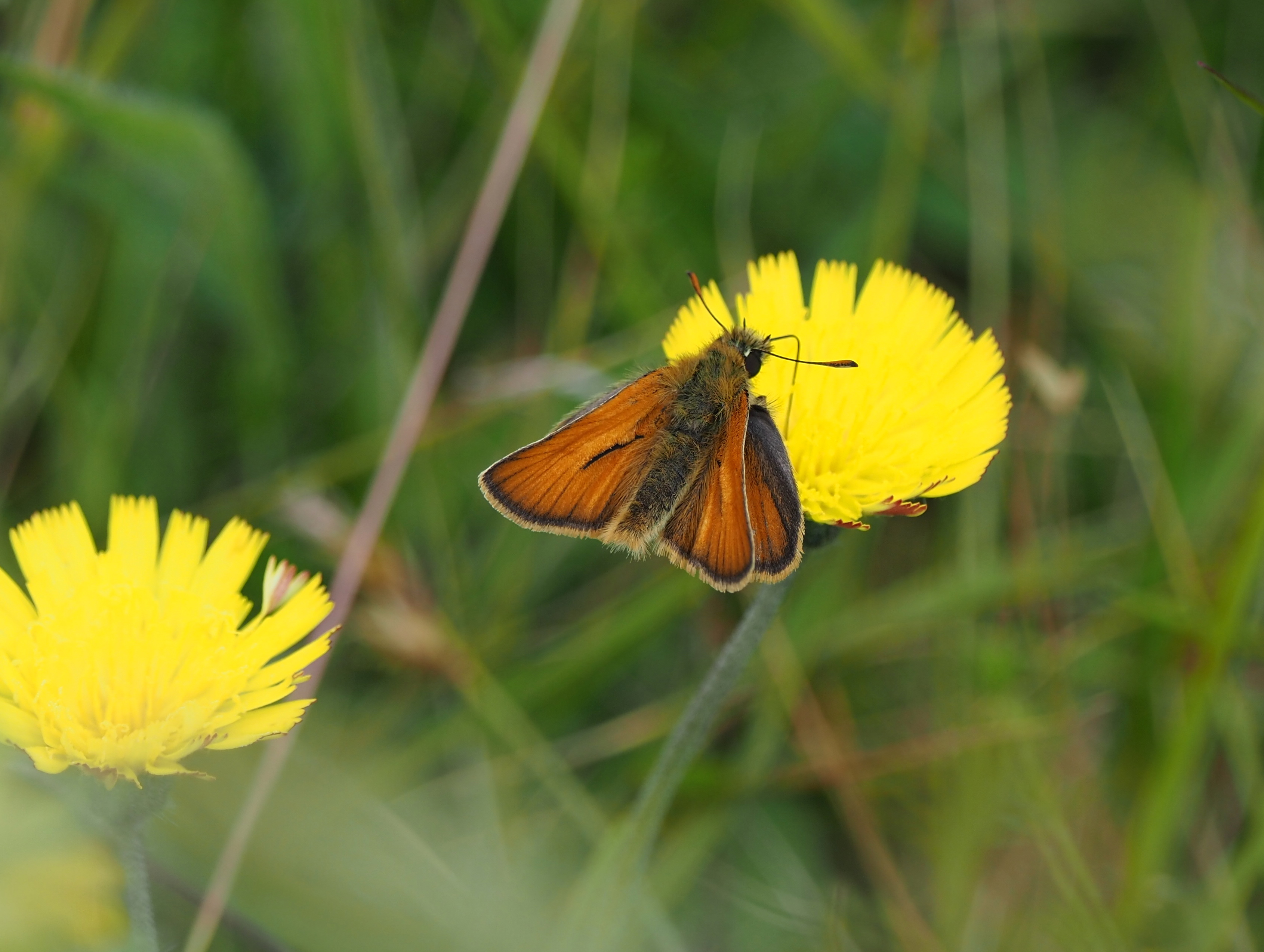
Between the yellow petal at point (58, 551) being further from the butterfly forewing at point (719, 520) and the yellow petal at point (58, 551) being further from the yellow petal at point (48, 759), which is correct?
the butterfly forewing at point (719, 520)

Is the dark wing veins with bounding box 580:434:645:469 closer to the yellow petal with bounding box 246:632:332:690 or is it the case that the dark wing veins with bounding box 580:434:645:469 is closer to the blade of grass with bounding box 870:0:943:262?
the yellow petal with bounding box 246:632:332:690

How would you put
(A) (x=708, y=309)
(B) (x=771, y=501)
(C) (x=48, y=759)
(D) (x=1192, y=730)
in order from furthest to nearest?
(D) (x=1192, y=730), (A) (x=708, y=309), (B) (x=771, y=501), (C) (x=48, y=759)

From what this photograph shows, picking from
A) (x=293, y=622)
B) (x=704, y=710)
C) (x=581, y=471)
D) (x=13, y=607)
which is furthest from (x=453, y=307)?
(x=704, y=710)

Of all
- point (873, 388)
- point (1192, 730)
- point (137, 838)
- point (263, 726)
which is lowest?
point (137, 838)

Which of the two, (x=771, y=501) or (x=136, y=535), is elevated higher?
(x=771, y=501)

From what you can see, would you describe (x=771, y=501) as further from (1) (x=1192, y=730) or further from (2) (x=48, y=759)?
(1) (x=1192, y=730)

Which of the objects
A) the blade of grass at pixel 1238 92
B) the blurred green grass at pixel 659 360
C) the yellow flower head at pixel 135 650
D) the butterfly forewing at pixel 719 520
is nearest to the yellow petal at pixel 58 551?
the yellow flower head at pixel 135 650

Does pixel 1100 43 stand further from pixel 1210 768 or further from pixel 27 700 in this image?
pixel 27 700

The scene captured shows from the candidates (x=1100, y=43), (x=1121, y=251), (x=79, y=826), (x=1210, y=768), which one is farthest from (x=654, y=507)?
(x=1100, y=43)
